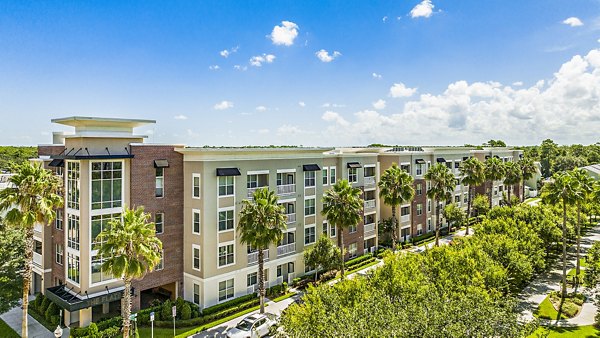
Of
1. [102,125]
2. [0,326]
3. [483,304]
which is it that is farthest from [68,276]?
[483,304]

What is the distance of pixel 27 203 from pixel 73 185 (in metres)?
3.25

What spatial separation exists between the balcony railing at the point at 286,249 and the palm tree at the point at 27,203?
19.2 metres

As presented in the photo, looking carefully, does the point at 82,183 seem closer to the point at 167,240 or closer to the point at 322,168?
the point at 167,240

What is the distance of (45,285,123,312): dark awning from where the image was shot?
85.7ft

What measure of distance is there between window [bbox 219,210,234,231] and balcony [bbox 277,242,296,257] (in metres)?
6.08

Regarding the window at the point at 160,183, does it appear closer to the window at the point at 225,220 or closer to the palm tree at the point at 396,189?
the window at the point at 225,220

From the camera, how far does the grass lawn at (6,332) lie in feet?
91.5

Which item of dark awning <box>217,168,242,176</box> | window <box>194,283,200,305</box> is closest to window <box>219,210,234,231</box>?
dark awning <box>217,168,242,176</box>

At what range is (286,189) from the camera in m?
37.4

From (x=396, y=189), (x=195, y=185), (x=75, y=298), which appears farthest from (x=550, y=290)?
(x=75, y=298)

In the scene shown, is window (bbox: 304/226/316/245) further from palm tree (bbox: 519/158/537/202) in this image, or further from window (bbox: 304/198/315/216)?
palm tree (bbox: 519/158/537/202)

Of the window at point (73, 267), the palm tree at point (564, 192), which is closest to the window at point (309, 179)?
the window at point (73, 267)

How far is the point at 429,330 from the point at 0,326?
1306 inches

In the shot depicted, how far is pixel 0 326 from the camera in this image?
29531 millimetres
